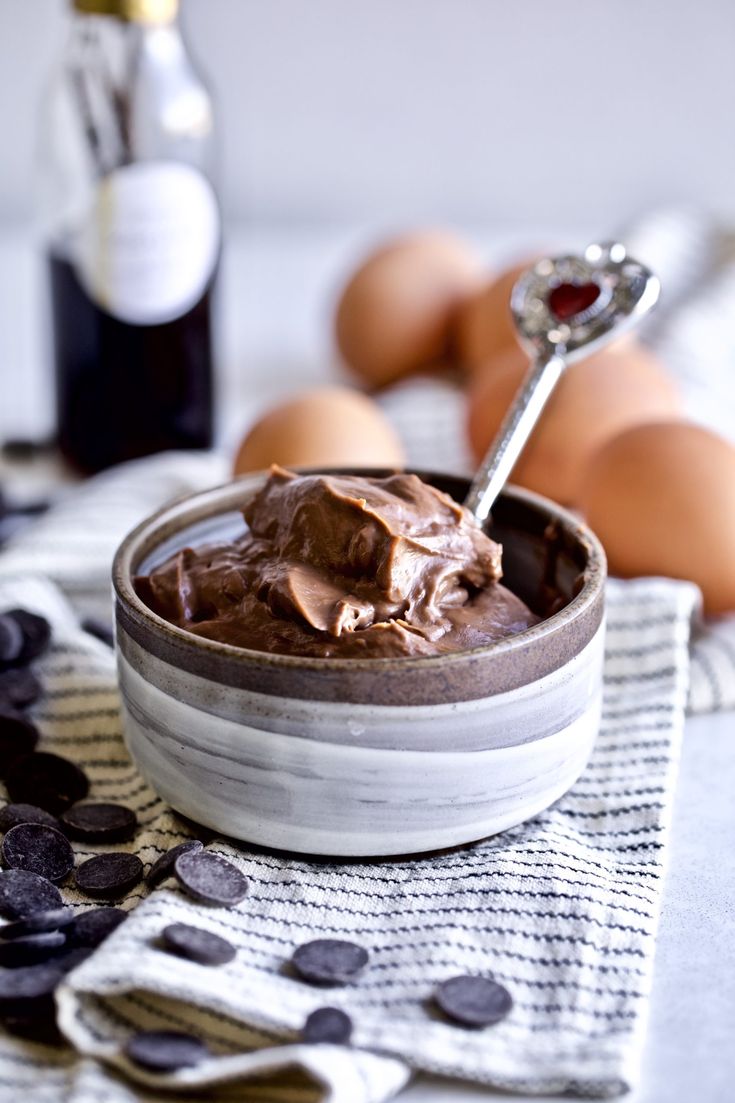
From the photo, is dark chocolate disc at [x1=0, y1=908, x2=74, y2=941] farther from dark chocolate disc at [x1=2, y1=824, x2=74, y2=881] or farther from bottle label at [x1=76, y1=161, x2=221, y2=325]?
bottle label at [x1=76, y1=161, x2=221, y2=325]

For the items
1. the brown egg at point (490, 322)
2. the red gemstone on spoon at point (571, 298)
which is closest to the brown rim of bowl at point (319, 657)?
the red gemstone on spoon at point (571, 298)

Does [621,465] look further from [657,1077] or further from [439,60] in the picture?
[439,60]

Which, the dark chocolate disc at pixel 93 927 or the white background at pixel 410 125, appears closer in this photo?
the dark chocolate disc at pixel 93 927

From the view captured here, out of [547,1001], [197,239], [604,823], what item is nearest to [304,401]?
[197,239]

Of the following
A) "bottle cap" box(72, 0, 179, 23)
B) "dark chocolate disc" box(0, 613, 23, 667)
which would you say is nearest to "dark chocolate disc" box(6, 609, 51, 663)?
"dark chocolate disc" box(0, 613, 23, 667)

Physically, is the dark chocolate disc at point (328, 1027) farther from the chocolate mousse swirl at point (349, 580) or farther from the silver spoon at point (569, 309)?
the silver spoon at point (569, 309)

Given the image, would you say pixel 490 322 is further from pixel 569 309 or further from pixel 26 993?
pixel 26 993
